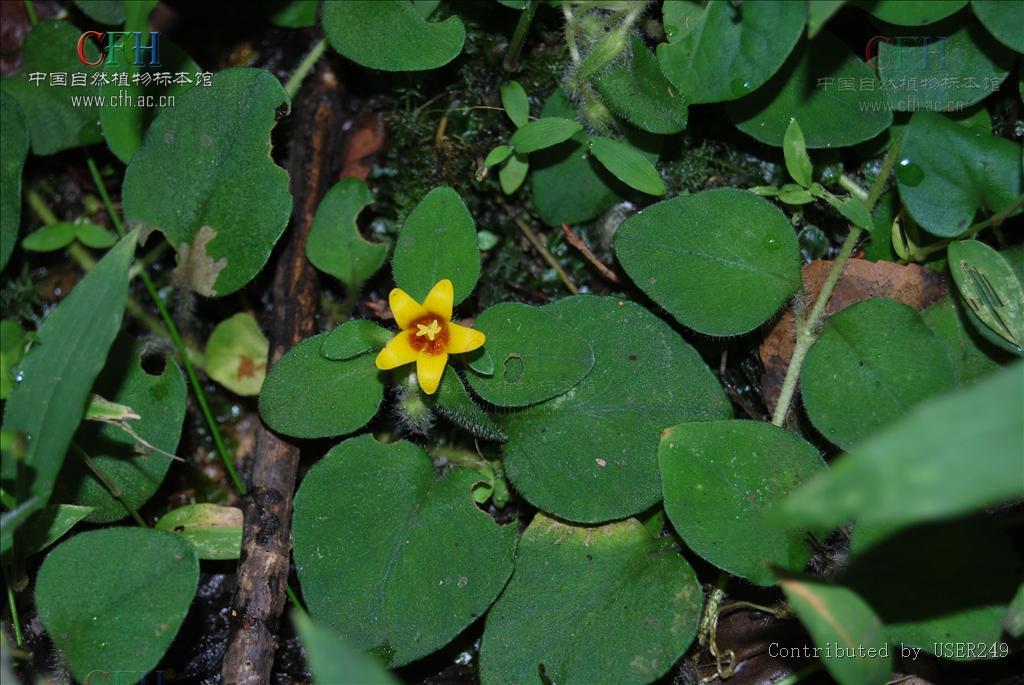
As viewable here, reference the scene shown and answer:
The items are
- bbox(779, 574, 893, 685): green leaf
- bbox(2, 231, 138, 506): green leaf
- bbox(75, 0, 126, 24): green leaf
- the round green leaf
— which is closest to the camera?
bbox(779, 574, 893, 685): green leaf

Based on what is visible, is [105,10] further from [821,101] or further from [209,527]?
[821,101]

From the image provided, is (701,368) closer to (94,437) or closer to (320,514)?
(320,514)

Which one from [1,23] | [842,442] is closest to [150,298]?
[1,23]

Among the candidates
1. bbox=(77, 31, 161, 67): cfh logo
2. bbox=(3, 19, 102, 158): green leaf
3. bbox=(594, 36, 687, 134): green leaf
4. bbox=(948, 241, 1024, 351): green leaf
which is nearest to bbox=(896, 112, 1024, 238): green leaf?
bbox=(948, 241, 1024, 351): green leaf

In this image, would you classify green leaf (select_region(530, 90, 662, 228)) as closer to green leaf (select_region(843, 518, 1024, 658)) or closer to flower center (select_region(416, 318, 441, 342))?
flower center (select_region(416, 318, 441, 342))

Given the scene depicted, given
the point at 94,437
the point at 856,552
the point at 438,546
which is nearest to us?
the point at 856,552

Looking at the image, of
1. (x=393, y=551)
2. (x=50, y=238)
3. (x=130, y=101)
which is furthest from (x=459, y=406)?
(x=50, y=238)
